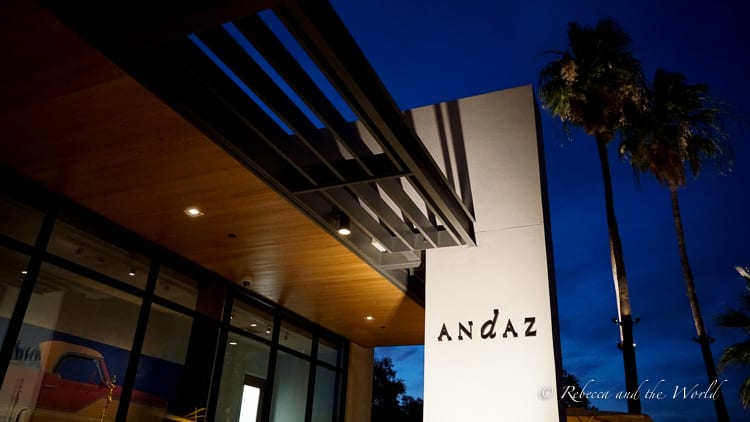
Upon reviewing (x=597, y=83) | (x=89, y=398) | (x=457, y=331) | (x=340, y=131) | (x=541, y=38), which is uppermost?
(x=541, y=38)

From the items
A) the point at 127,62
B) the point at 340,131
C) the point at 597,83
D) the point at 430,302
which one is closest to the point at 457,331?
the point at 430,302

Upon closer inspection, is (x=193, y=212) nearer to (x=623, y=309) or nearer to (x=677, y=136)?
(x=623, y=309)

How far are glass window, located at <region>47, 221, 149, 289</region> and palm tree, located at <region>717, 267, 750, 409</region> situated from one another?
971 cm

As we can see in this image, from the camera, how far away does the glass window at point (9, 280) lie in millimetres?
4789

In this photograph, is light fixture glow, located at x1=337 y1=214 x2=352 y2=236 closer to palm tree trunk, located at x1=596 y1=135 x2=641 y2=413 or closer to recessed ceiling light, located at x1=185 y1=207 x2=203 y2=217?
recessed ceiling light, located at x1=185 y1=207 x2=203 y2=217

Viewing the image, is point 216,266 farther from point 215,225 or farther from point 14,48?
point 14,48

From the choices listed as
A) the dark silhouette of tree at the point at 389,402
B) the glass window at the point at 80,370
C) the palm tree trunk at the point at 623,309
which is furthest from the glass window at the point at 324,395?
the dark silhouette of tree at the point at 389,402

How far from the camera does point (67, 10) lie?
2.72 m

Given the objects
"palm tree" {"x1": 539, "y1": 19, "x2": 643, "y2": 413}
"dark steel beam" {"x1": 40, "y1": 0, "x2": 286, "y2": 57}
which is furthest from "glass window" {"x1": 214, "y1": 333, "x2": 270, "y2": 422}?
"palm tree" {"x1": 539, "y1": 19, "x2": 643, "y2": 413}

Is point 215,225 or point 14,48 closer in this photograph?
point 14,48

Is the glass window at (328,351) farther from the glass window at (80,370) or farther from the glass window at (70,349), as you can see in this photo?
the glass window at (80,370)

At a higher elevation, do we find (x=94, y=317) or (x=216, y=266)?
(x=216, y=266)

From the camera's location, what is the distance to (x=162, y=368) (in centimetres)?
632

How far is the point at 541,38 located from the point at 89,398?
282 ft
